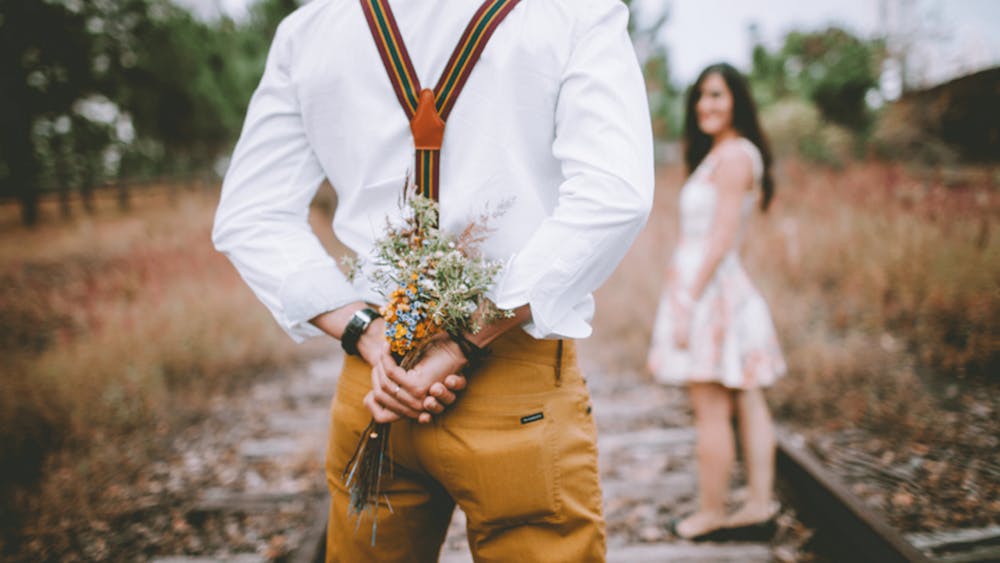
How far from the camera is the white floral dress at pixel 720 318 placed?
103 inches

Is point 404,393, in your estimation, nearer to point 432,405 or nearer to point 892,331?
point 432,405

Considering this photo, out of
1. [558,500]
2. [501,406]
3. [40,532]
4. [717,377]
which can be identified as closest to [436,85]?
[501,406]

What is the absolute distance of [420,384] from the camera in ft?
3.55

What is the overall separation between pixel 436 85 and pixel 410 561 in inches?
44.9

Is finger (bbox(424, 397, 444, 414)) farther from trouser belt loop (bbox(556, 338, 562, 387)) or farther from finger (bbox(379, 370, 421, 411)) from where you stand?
trouser belt loop (bbox(556, 338, 562, 387))

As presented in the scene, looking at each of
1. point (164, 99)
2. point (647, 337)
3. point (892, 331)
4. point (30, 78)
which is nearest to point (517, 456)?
point (647, 337)

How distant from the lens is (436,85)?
3.73 feet

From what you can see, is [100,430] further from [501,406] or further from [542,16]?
[542,16]

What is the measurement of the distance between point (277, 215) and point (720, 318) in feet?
7.05

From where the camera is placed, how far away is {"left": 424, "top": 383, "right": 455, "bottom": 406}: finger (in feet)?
3.56

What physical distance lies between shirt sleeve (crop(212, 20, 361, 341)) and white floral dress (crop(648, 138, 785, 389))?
6.22 ft

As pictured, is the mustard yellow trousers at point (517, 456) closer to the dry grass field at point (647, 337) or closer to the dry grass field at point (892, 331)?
the dry grass field at point (892, 331)

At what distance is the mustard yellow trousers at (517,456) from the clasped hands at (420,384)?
66mm

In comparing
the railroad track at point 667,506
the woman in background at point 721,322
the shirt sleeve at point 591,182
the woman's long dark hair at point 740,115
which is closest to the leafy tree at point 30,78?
the railroad track at point 667,506
